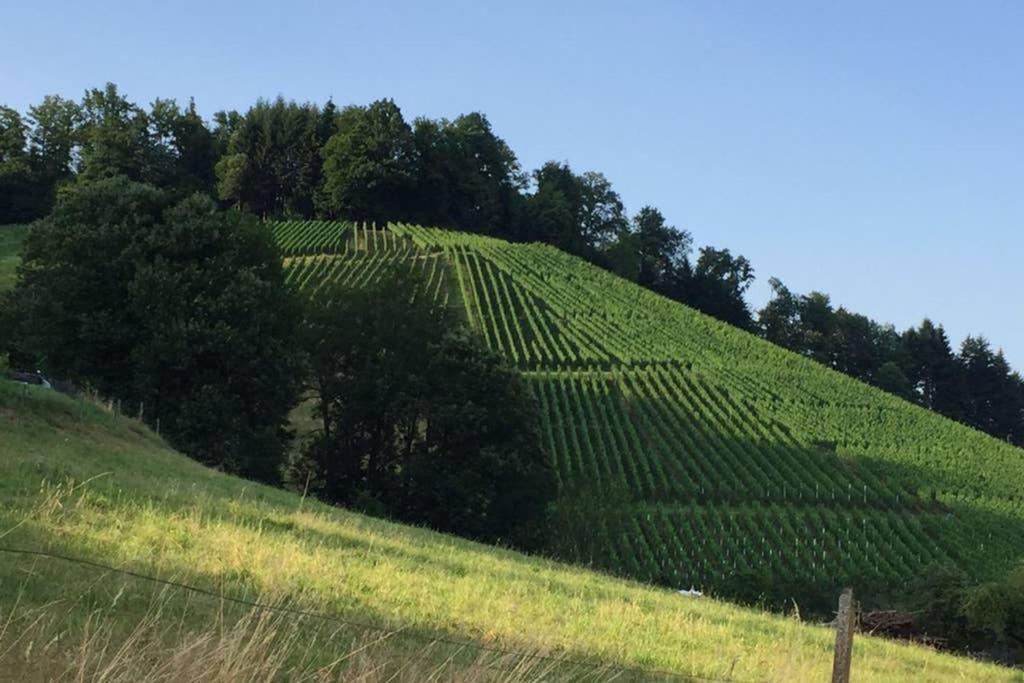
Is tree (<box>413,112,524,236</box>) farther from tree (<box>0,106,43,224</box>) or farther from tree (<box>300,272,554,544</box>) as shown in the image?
tree (<box>300,272,554,544</box>)

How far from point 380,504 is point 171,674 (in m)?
31.3

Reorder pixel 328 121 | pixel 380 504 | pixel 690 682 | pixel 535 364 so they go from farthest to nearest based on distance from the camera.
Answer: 1. pixel 328 121
2. pixel 535 364
3. pixel 380 504
4. pixel 690 682

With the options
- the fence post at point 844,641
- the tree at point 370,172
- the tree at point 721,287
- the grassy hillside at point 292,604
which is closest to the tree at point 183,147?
the tree at point 370,172

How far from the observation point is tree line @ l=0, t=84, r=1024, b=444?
95.4m

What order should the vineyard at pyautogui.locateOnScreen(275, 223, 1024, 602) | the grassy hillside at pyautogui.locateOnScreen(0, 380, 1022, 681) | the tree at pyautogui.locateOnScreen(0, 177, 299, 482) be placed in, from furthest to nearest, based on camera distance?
the vineyard at pyautogui.locateOnScreen(275, 223, 1024, 602)
the tree at pyautogui.locateOnScreen(0, 177, 299, 482)
the grassy hillside at pyautogui.locateOnScreen(0, 380, 1022, 681)

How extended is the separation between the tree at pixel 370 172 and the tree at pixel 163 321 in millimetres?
Answer: 66131

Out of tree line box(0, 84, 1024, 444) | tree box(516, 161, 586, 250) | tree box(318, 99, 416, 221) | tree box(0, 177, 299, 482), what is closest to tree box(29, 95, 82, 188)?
tree line box(0, 84, 1024, 444)

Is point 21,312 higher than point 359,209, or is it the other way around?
point 359,209

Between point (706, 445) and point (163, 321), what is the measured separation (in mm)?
33239

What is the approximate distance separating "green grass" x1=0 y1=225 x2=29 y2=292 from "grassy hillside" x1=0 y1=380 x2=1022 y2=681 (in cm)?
4701

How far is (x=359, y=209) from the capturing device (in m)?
99.2

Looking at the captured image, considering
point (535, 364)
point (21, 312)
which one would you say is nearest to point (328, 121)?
point (535, 364)

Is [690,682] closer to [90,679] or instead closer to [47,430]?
[90,679]

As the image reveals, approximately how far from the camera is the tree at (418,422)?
3638 centimetres
